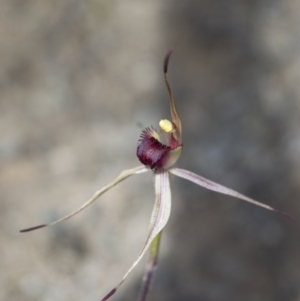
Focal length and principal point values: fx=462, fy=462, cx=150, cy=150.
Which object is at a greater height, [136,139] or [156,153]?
[156,153]

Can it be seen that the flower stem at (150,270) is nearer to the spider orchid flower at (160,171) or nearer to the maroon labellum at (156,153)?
the spider orchid flower at (160,171)

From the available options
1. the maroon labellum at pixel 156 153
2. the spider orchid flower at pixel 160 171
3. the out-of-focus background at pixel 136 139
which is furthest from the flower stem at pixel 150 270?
the out-of-focus background at pixel 136 139

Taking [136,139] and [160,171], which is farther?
[136,139]

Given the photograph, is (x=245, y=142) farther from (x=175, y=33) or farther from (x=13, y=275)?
(x=13, y=275)

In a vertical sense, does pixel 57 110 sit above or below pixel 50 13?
below

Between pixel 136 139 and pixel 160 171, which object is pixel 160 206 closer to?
pixel 160 171

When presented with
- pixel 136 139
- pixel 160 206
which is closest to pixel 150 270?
pixel 160 206

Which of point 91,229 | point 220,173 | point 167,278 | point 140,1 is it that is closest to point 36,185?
point 91,229

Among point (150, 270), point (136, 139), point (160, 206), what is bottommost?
point (136, 139)
